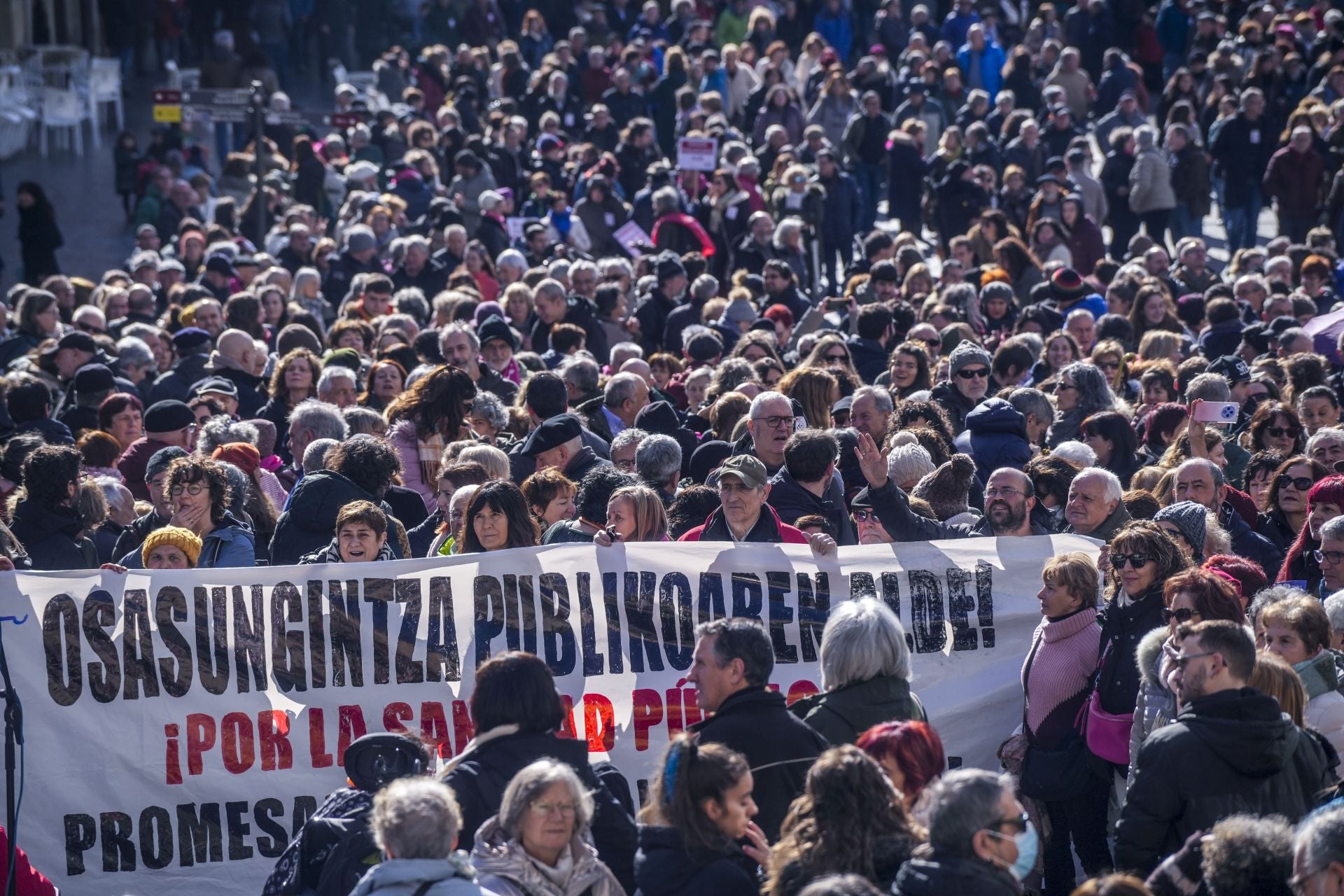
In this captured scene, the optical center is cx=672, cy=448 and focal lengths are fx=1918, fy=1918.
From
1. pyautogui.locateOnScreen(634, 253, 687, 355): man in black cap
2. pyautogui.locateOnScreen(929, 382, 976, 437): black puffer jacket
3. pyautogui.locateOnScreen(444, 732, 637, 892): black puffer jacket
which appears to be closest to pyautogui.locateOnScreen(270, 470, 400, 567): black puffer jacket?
pyautogui.locateOnScreen(444, 732, 637, 892): black puffer jacket

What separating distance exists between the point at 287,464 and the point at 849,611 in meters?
5.54

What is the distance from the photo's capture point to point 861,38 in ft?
92.4

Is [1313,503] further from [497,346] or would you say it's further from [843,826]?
[497,346]

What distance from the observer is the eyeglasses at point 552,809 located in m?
5.06

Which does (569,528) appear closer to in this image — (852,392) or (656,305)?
(852,392)

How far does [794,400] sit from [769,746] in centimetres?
441

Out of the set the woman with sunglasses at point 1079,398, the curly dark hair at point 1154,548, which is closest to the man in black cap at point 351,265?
the woman with sunglasses at point 1079,398

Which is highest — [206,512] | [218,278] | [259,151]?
[259,151]

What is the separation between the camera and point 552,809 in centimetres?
507

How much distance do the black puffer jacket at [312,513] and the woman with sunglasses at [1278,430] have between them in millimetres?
4269

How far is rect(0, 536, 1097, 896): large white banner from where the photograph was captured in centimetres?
714

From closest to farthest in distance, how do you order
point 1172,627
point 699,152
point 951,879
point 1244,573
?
point 951,879 → point 1172,627 → point 1244,573 → point 699,152

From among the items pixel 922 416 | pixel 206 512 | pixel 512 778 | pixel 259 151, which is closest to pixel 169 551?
pixel 206 512

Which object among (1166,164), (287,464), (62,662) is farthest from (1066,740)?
(1166,164)
